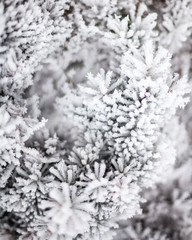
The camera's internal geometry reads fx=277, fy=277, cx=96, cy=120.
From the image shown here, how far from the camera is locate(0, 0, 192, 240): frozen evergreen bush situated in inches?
44.8

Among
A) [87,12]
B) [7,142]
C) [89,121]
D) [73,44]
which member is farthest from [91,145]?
[87,12]

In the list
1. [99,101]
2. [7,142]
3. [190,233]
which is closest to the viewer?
[7,142]

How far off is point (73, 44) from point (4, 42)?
40 centimetres

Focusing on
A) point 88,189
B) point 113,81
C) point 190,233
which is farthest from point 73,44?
point 190,233

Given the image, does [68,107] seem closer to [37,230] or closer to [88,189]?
[88,189]

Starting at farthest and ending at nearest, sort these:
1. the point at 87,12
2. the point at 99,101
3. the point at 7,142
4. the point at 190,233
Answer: the point at 190,233 < the point at 87,12 < the point at 99,101 < the point at 7,142

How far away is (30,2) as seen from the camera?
3.79 feet

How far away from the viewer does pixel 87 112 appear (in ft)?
4.46

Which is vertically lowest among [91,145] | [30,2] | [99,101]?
[91,145]

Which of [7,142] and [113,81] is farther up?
[113,81]

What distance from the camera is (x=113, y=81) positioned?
4.28 feet

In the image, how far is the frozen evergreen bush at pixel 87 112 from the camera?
1137mm

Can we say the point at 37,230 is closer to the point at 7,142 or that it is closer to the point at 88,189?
the point at 88,189

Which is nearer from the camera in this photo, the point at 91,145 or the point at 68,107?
the point at 91,145
